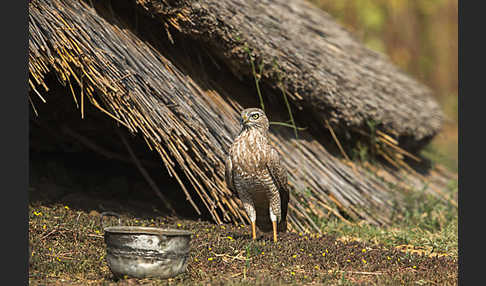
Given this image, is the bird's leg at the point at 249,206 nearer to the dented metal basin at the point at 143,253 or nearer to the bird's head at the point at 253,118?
the bird's head at the point at 253,118

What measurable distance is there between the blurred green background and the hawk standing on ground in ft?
39.7

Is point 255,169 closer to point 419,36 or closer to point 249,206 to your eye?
point 249,206

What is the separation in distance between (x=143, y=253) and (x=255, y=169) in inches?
58.0

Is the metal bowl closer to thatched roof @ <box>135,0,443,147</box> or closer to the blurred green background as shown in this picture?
thatched roof @ <box>135,0,443,147</box>

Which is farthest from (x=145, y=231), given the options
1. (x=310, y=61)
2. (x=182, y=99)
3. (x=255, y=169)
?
(x=310, y=61)

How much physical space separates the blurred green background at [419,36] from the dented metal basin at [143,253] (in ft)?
44.5

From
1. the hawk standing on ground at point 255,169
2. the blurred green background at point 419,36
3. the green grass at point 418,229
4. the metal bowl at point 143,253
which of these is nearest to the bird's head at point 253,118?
the hawk standing on ground at point 255,169

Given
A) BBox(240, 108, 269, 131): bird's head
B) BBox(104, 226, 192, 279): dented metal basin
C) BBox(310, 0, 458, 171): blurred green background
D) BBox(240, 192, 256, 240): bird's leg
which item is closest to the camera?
BBox(104, 226, 192, 279): dented metal basin

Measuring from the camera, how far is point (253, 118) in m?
4.32

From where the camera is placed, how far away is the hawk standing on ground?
4312 mm

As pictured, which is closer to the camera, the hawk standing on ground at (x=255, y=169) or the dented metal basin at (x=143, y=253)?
the dented metal basin at (x=143, y=253)

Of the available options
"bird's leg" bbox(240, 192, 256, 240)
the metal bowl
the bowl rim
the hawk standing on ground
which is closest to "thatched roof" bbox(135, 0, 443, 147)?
the hawk standing on ground

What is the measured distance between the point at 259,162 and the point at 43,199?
7.64 ft

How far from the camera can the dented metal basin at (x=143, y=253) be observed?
10.2 ft
